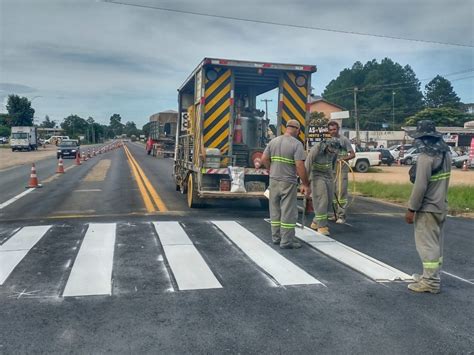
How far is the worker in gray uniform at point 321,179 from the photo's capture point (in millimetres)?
8305

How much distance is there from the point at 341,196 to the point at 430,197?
4.38 meters

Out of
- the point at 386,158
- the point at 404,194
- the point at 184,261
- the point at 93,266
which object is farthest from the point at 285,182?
the point at 386,158

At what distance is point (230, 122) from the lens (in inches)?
412

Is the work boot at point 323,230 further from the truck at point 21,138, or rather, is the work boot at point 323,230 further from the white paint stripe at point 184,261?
the truck at point 21,138

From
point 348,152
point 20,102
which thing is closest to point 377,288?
point 348,152

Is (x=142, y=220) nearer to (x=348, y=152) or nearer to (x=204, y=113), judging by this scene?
(x=204, y=113)

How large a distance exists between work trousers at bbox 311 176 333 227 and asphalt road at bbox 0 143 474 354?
366 mm

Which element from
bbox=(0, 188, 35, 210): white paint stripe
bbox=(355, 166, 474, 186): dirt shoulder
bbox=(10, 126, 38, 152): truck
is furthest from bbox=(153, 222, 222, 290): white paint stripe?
bbox=(10, 126, 38, 152): truck

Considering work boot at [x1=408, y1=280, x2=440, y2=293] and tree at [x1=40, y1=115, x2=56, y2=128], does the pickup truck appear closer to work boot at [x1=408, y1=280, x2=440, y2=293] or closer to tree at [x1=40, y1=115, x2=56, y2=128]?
work boot at [x1=408, y1=280, x2=440, y2=293]

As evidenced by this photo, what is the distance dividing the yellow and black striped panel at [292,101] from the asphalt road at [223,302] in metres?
3.31

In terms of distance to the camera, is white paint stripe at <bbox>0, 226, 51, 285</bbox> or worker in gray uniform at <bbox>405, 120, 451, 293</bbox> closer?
worker in gray uniform at <bbox>405, 120, 451, 293</bbox>

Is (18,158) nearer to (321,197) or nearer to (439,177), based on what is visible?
(321,197)

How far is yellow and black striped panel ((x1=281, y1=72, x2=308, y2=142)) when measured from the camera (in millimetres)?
10664

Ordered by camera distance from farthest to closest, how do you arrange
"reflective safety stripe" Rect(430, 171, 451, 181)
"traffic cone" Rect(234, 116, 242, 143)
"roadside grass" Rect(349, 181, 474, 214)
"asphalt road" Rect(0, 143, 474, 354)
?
"roadside grass" Rect(349, 181, 474, 214) → "traffic cone" Rect(234, 116, 242, 143) → "reflective safety stripe" Rect(430, 171, 451, 181) → "asphalt road" Rect(0, 143, 474, 354)
